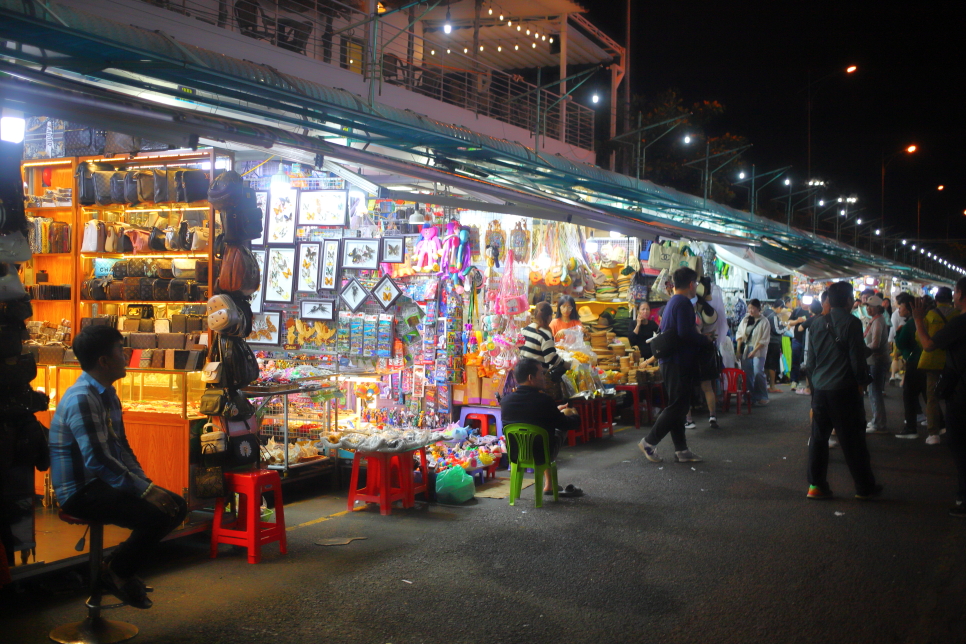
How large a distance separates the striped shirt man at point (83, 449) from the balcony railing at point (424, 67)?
Answer: 31.1 feet

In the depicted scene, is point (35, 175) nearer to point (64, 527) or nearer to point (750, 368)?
point (64, 527)

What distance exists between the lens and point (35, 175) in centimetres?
695

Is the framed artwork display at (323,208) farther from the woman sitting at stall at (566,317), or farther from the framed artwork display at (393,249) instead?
the woman sitting at stall at (566,317)

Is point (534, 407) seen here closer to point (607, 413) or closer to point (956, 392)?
point (956, 392)

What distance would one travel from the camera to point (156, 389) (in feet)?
21.6

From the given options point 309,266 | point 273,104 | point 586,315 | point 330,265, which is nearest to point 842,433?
point 273,104

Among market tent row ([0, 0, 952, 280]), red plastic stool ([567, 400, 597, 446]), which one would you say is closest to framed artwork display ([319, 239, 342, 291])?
market tent row ([0, 0, 952, 280])

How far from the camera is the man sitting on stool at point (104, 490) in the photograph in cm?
409

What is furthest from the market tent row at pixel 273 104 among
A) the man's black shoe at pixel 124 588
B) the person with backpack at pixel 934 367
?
the person with backpack at pixel 934 367

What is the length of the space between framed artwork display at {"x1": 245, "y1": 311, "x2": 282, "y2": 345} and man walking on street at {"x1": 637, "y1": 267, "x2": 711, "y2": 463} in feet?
16.2

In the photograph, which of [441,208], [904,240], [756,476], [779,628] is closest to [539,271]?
[441,208]

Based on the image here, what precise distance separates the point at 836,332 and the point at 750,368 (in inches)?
283

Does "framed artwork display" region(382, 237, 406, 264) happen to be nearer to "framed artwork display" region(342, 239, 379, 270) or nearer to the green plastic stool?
"framed artwork display" region(342, 239, 379, 270)

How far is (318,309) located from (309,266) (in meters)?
0.57
